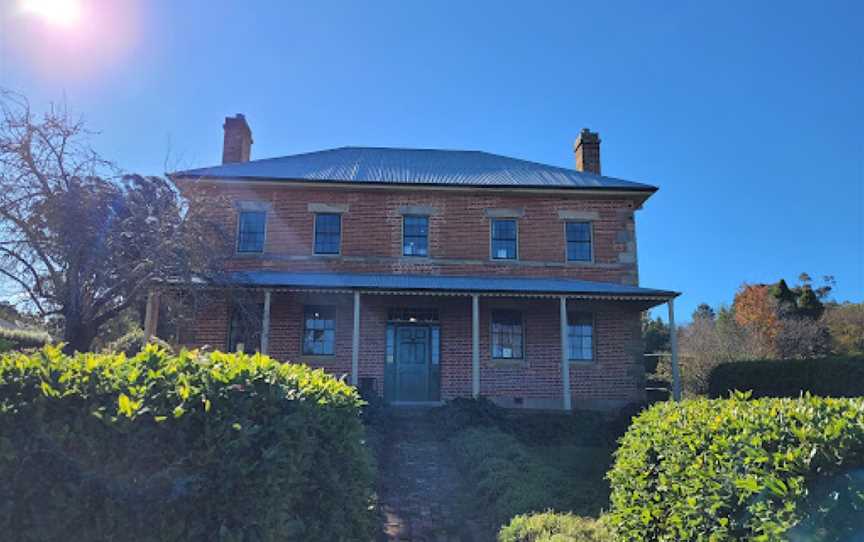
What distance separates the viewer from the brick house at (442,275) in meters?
15.4

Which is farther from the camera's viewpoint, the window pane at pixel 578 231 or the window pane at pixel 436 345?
the window pane at pixel 578 231

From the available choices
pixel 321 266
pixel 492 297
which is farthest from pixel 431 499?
pixel 321 266

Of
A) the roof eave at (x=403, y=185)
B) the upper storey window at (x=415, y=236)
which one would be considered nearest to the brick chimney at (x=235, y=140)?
the roof eave at (x=403, y=185)

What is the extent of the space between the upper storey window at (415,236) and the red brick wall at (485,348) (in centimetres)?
156

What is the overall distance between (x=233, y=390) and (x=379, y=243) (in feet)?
43.9

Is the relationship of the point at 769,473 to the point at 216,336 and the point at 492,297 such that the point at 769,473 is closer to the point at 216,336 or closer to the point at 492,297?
the point at 492,297

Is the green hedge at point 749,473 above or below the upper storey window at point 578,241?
below

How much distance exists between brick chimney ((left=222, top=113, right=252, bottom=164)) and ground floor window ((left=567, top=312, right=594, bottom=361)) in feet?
39.7

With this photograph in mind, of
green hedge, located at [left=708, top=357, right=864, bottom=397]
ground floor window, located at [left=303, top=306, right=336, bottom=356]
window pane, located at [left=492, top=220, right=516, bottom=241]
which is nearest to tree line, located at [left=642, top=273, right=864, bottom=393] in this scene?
green hedge, located at [left=708, top=357, right=864, bottom=397]

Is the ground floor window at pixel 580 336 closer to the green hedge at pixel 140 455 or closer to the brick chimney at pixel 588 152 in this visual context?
the brick chimney at pixel 588 152

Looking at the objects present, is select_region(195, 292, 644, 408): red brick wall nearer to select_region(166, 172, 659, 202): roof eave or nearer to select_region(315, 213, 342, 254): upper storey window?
select_region(315, 213, 342, 254): upper storey window

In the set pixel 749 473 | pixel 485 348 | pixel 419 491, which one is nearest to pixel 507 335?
pixel 485 348

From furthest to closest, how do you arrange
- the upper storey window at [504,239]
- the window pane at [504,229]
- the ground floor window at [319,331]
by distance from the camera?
the window pane at [504,229]
the upper storey window at [504,239]
the ground floor window at [319,331]

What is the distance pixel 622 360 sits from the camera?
52.1 feet
